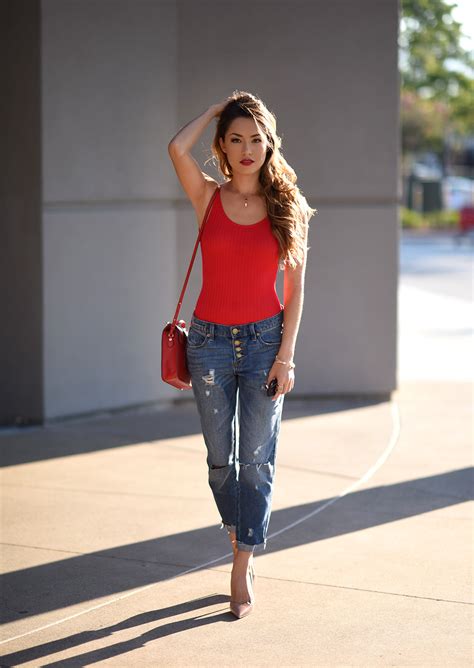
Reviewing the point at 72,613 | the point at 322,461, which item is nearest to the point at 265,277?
the point at 72,613

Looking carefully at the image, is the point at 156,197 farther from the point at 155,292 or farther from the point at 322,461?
the point at 322,461

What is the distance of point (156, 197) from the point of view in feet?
28.3

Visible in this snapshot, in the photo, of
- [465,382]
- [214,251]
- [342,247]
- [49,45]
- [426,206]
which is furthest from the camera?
[426,206]

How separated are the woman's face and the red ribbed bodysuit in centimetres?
20

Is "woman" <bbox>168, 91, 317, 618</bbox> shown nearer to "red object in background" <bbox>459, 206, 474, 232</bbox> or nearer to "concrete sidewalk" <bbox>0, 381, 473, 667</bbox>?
"concrete sidewalk" <bbox>0, 381, 473, 667</bbox>

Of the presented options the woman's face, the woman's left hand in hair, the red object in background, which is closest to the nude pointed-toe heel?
the woman's left hand in hair

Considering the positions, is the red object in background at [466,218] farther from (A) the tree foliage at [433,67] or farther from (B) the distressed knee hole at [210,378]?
(B) the distressed knee hole at [210,378]

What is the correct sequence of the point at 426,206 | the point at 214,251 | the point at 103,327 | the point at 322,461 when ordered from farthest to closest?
the point at 426,206
the point at 103,327
the point at 322,461
the point at 214,251

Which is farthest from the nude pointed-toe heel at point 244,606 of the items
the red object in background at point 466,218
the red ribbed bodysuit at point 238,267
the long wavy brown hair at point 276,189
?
the red object in background at point 466,218

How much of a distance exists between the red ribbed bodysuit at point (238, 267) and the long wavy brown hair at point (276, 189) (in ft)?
0.16

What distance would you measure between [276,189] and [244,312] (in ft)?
1.66

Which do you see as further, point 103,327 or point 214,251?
point 103,327

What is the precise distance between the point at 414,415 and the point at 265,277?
168 inches

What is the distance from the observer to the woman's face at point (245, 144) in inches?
177
